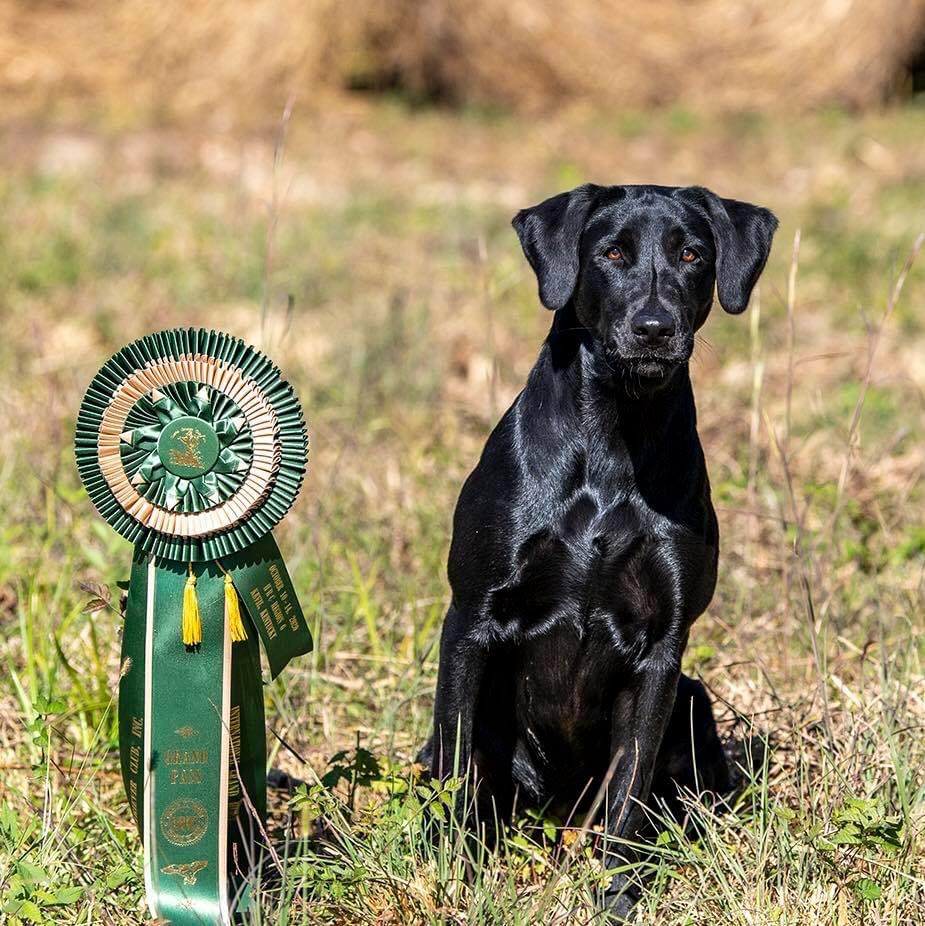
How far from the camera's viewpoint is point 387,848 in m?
2.66

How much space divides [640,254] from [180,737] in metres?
1.27

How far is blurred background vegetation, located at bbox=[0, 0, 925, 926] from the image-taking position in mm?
2734

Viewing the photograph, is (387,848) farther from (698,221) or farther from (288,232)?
(288,232)

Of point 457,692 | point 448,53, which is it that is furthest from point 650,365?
point 448,53

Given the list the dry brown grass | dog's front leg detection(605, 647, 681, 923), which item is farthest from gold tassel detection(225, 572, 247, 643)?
the dry brown grass

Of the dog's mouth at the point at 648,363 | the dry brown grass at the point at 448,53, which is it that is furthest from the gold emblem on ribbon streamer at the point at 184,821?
the dry brown grass at the point at 448,53

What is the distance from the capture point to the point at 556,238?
2869 mm

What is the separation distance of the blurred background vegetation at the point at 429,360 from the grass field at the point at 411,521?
0.05ft

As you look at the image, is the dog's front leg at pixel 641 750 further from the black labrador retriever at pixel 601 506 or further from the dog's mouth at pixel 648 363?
the dog's mouth at pixel 648 363

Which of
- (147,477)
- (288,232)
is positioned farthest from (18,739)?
(288,232)

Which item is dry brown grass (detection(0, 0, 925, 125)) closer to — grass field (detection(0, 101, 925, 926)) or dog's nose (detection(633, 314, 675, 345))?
grass field (detection(0, 101, 925, 926))

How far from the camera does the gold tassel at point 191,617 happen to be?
2.57 m

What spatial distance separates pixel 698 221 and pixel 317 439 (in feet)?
7.88

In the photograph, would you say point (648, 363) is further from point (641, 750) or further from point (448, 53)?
point (448, 53)
